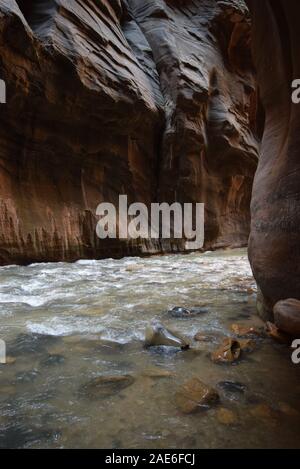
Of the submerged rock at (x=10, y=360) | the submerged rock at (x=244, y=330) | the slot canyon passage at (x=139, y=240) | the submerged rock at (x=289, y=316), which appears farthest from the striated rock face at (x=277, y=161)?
the submerged rock at (x=10, y=360)

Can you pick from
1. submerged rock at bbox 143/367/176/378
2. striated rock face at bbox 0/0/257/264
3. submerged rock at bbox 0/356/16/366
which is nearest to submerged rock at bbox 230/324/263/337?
submerged rock at bbox 143/367/176/378

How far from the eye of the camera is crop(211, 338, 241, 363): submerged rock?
2117 millimetres

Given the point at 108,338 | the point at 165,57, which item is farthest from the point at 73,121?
the point at 108,338

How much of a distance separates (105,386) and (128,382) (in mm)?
132

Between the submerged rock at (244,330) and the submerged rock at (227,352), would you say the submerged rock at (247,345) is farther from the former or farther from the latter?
the submerged rock at (244,330)

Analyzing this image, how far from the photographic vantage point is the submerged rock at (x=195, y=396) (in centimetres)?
159

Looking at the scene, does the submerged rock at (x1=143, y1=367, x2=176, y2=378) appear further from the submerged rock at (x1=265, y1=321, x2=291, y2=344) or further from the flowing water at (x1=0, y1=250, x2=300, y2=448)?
the submerged rock at (x1=265, y1=321, x2=291, y2=344)

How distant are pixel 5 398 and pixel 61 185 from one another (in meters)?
8.29

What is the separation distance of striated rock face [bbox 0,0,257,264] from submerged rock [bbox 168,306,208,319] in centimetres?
555

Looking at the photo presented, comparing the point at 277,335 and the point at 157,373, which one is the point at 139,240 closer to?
the point at 277,335

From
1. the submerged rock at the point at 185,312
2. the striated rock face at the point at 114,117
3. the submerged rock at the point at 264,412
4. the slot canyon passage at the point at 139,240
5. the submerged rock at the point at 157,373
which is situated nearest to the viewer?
the submerged rock at the point at 264,412

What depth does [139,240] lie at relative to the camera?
1116cm

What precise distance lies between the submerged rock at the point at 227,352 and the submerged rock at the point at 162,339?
0.79ft

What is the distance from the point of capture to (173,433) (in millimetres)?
1387
